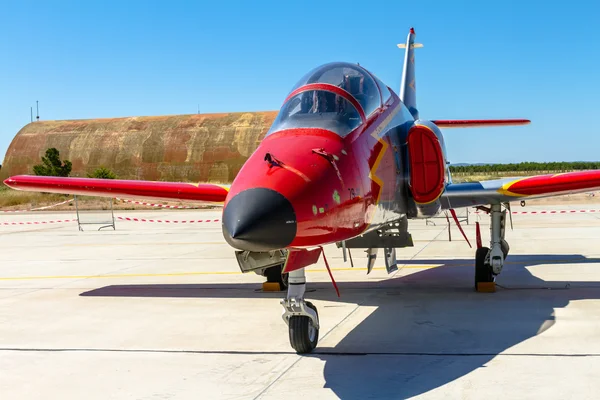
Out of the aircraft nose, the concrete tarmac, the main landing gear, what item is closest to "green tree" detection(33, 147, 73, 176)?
the concrete tarmac

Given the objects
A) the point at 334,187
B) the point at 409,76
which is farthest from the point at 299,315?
the point at 409,76

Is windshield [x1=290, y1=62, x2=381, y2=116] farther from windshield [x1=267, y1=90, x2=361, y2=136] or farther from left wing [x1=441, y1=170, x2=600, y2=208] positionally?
left wing [x1=441, y1=170, x2=600, y2=208]

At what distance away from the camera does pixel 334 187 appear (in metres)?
5.93

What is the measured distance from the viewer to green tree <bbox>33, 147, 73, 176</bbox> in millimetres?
69688

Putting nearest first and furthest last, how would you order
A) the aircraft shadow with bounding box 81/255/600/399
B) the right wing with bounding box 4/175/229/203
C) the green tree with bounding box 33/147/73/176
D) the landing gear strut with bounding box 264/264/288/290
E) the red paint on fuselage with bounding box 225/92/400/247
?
the red paint on fuselage with bounding box 225/92/400/247
the aircraft shadow with bounding box 81/255/600/399
the right wing with bounding box 4/175/229/203
the landing gear strut with bounding box 264/264/288/290
the green tree with bounding box 33/147/73/176

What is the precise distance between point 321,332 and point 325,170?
2.64 metres

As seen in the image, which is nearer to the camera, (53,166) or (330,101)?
(330,101)

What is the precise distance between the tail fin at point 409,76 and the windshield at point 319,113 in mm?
7505

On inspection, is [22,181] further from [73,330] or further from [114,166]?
[114,166]

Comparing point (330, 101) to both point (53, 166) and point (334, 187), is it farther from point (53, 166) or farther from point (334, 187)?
point (53, 166)

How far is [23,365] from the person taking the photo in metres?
6.74

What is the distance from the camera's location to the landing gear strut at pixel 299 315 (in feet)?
21.8

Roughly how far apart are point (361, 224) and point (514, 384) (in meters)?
2.10

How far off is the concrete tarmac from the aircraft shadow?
0.02 m
